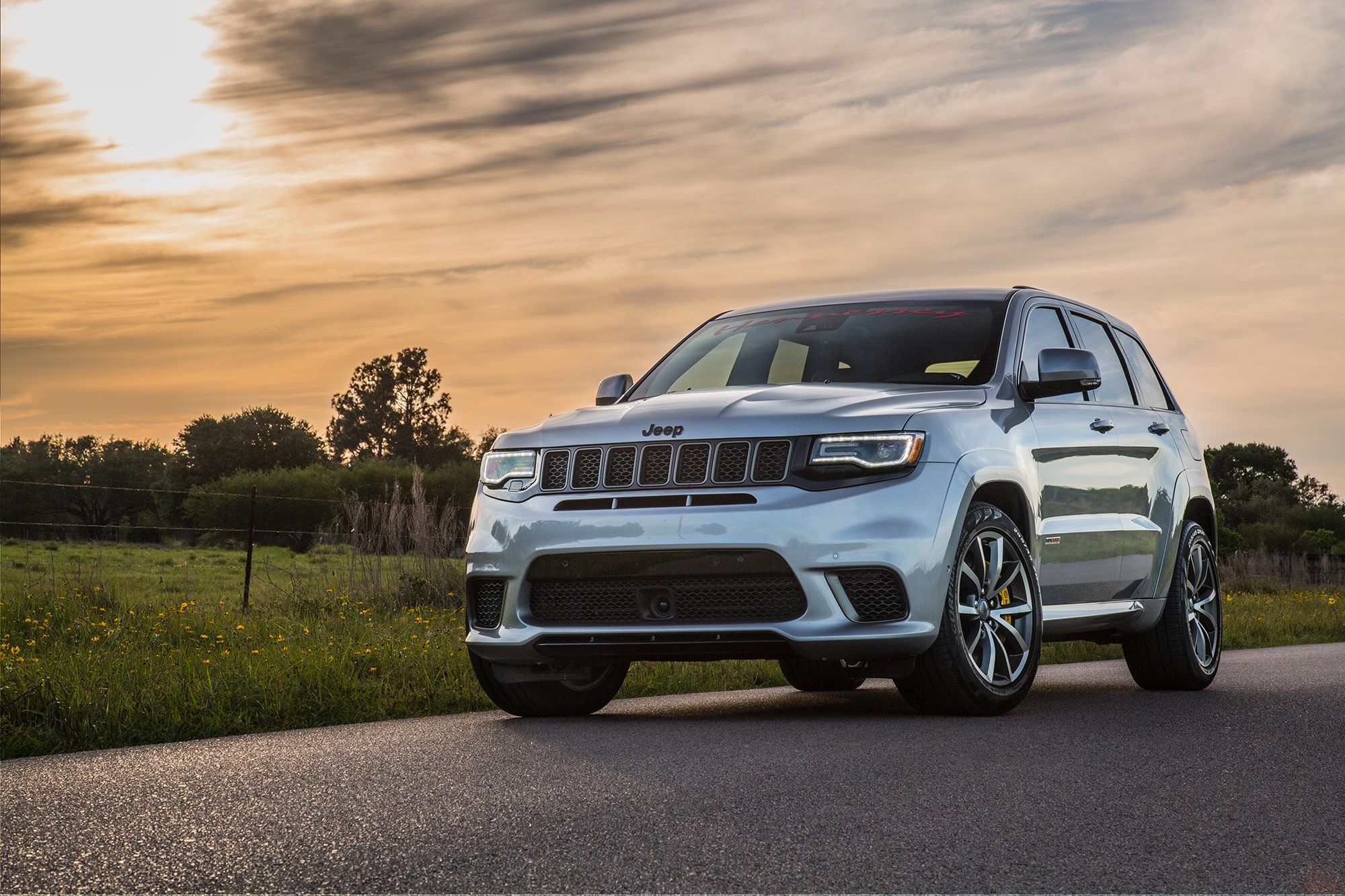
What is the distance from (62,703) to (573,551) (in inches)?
98.5

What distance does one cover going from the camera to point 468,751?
5766 millimetres

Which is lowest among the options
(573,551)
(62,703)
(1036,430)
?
(62,703)

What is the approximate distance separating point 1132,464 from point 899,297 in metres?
1.52

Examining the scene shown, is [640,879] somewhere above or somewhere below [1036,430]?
below

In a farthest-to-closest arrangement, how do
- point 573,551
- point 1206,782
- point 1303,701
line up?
point 1303,701
point 573,551
point 1206,782

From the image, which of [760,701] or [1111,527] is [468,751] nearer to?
[760,701]

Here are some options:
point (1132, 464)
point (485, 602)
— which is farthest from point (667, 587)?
point (1132, 464)

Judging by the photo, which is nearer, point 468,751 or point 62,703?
point 468,751

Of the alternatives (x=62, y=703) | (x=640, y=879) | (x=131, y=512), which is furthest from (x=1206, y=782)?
(x=131, y=512)

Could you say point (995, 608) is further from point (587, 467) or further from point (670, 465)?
point (587, 467)

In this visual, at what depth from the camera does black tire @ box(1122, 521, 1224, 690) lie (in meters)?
8.51

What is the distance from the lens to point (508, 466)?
6.88 metres

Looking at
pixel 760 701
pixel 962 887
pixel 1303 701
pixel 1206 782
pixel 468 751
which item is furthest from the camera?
pixel 760 701

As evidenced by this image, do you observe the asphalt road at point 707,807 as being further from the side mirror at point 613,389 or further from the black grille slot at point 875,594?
the side mirror at point 613,389
